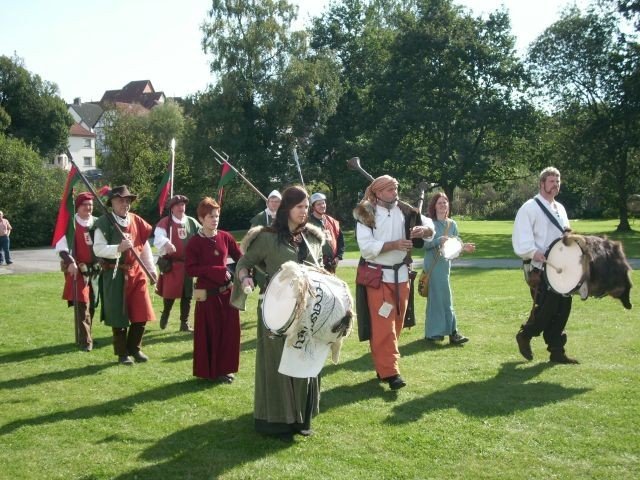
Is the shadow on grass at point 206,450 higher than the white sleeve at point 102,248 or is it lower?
lower

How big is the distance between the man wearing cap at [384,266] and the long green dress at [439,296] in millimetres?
2162

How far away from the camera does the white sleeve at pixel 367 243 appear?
252 inches

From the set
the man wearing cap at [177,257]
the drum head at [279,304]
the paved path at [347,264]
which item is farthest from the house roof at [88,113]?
the drum head at [279,304]

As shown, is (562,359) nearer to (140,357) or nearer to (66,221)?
(140,357)

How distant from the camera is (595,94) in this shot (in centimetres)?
3775

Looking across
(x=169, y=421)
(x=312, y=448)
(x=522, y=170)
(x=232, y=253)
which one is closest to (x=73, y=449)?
(x=169, y=421)

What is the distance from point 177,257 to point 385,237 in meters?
4.38

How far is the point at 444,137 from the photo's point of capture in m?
36.7

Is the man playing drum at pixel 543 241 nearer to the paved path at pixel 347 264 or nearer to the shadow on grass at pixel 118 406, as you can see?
the shadow on grass at pixel 118 406

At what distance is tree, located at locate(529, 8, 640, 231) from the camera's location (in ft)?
114

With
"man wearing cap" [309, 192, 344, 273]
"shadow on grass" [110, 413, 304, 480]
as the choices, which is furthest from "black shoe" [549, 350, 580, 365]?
"shadow on grass" [110, 413, 304, 480]

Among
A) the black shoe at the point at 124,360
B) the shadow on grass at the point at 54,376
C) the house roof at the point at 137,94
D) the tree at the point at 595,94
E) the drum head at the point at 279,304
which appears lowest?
the shadow on grass at the point at 54,376

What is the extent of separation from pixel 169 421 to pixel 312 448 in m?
1.42

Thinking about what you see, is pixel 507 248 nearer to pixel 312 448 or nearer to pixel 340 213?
pixel 340 213
